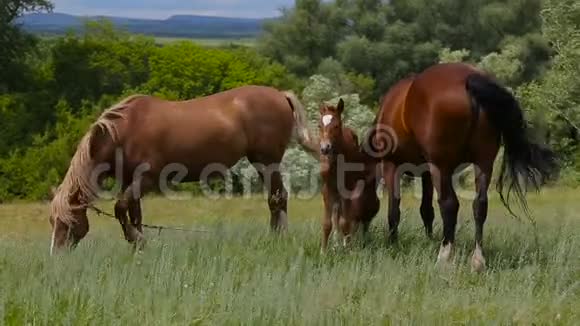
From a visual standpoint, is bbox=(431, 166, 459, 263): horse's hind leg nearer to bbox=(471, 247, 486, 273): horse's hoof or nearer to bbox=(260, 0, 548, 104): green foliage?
bbox=(471, 247, 486, 273): horse's hoof

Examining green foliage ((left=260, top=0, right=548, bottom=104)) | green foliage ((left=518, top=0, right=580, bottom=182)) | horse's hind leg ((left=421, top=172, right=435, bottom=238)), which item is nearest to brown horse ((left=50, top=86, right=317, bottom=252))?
horse's hind leg ((left=421, top=172, right=435, bottom=238))

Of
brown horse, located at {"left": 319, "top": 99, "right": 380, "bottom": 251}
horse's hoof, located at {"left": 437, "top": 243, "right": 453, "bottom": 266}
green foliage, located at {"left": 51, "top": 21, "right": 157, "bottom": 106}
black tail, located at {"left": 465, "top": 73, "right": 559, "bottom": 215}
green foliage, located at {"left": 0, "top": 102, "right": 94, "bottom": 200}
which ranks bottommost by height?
green foliage, located at {"left": 0, "top": 102, "right": 94, "bottom": 200}

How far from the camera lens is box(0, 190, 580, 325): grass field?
A: 475cm

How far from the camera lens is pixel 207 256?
6.51m

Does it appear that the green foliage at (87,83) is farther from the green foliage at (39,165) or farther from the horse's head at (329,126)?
the horse's head at (329,126)

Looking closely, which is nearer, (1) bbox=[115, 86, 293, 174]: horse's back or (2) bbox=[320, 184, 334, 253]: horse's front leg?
(2) bbox=[320, 184, 334, 253]: horse's front leg

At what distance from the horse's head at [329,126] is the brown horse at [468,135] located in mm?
622

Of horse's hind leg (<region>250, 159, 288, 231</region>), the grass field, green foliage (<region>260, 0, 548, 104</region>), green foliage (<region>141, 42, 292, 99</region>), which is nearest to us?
the grass field

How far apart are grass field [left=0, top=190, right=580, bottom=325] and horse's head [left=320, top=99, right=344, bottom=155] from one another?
2.73 ft

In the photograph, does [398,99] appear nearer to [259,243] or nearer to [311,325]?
[259,243]

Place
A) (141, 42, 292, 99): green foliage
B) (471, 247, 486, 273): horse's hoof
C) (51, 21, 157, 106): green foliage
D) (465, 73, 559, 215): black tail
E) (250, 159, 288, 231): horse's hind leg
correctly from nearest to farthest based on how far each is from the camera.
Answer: (471, 247, 486, 273): horse's hoof → (465, 73, 559, 215): black tail → (250, 159, 288, 231): horse's hind leg → (141, 42, 292, 99): green foliage → (51, 21, 157, 106): green foliage

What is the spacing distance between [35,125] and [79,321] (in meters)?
32.4

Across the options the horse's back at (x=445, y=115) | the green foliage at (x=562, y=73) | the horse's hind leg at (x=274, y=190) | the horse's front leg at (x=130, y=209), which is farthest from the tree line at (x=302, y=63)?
the horse's front leg at (x=130, y=209)

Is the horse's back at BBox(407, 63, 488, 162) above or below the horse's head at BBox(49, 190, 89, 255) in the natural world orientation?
above
